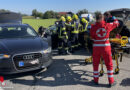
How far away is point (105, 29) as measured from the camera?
3.88 meters

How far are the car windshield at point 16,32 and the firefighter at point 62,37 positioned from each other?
1.52 m

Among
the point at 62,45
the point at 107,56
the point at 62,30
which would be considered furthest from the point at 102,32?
the point at 62,45

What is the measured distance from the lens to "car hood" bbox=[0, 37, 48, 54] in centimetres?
455

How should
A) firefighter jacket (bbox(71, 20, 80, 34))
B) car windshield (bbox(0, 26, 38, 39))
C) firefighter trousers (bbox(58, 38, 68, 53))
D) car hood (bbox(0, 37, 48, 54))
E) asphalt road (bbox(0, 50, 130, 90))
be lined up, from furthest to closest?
firefighter jacket (bbox(71, 20, 80, 34)) → firefighter trousers (bbox(58, 38, 68, 53)) → car windshield (bbox(0, 26, 38, 39)) → car hood (bbox(0, 37, 48, 54)) → asphalt road (bbox(0, 50, 130, 90))

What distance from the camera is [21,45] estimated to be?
4.89 meters

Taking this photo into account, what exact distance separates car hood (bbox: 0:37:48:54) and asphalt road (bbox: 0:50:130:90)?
0.85 metres

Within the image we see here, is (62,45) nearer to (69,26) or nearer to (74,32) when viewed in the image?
(74,32)

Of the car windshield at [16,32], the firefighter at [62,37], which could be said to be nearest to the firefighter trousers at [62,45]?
the firefighter at [62,37]

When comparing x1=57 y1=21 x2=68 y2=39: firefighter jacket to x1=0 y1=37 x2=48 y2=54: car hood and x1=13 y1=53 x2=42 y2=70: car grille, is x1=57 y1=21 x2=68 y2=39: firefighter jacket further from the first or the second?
x1=13 y1=53 x2=42 y2=70: car grille

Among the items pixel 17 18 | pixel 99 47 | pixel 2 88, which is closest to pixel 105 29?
pixel 99 47

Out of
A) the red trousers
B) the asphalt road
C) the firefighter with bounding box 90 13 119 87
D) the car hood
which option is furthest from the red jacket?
the car hood

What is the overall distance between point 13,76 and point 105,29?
3136mm

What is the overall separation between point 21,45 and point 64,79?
1.72 m

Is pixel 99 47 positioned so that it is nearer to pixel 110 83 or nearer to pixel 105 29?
pixel 105 29
